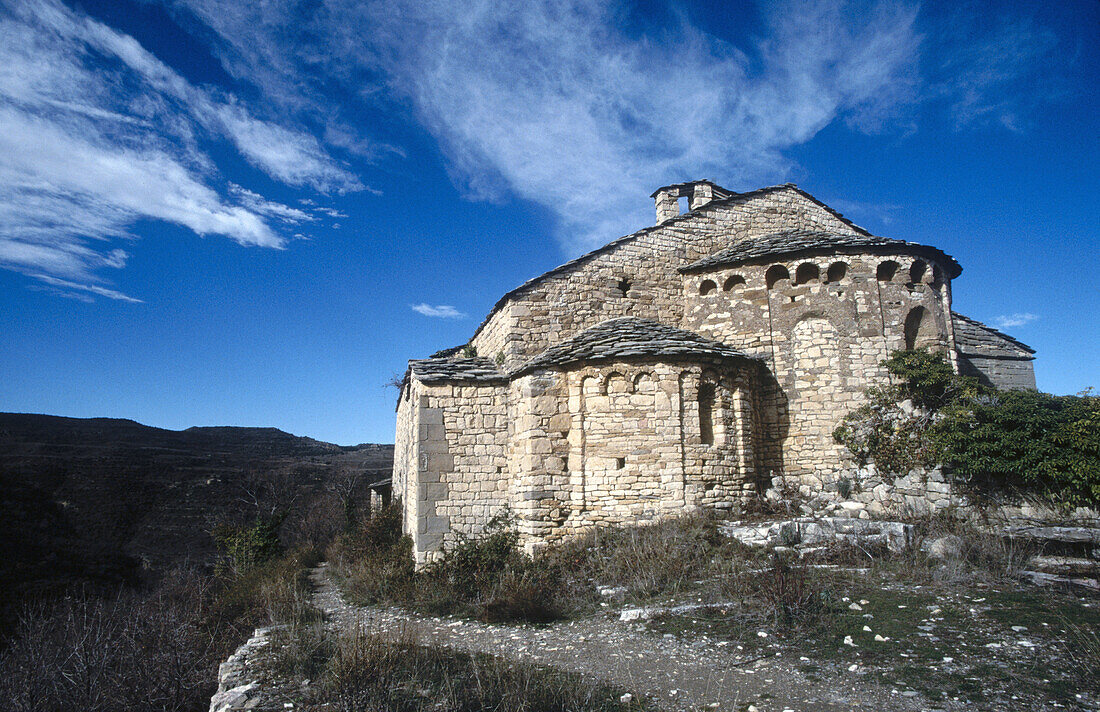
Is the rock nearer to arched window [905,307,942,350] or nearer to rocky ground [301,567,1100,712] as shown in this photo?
rocky ground [301,567,1100,712]

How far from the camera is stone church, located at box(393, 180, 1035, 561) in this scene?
10305 millimetres

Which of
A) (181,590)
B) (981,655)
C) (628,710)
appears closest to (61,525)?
(181,590)

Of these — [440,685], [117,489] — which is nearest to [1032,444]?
[440,685]

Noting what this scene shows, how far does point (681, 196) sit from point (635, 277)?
345cm

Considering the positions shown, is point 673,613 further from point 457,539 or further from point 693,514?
point 457,539

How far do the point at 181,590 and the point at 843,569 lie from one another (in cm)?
1163

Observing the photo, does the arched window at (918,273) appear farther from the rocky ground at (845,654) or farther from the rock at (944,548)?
the rocky ground at (845,654)

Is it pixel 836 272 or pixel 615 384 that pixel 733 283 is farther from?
pixel 615 384

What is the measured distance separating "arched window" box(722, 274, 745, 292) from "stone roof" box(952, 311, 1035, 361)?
308 inches

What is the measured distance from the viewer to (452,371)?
38.2ft

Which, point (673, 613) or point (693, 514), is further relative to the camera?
point (693, 514)

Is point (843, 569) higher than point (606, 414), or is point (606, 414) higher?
point (606, 414)

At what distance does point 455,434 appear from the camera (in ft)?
37.2

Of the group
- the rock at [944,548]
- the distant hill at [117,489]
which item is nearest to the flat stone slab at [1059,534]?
the rock at [944,548]
